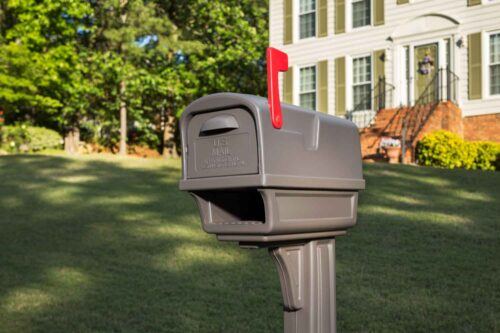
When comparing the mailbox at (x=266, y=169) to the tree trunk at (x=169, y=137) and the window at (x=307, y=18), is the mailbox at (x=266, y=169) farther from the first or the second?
the tree trunk at (x=169, y=137)

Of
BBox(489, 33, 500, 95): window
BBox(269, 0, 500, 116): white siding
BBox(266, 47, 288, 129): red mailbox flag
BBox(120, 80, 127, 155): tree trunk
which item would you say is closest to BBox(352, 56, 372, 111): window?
BBox(269, 0, 500, 116): white siding

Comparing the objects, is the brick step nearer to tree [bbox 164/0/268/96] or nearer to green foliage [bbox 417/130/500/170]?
green foliage [bbox 417/130/500/170]

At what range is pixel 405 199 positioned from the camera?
889 centimetres

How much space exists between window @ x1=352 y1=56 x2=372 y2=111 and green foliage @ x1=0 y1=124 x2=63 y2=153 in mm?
10183

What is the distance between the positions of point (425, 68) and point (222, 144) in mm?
14682

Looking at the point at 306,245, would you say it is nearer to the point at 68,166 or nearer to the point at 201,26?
the point at 68,166

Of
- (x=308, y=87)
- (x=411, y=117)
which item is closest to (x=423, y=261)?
(x=411, y=117)

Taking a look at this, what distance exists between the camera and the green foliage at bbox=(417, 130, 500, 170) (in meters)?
13.2

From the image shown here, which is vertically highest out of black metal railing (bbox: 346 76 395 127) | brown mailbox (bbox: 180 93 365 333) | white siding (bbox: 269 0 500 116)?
white siding (bbox: 269 0 500 116)

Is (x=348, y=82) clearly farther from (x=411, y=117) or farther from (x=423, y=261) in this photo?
(x=423, y=261)

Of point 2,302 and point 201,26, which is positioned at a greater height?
point 201,26

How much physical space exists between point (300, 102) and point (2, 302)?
1417 cm

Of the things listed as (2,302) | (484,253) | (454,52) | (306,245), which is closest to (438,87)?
(454,52)

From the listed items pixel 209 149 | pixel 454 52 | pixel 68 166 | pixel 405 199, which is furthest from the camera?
pixel 454 52
